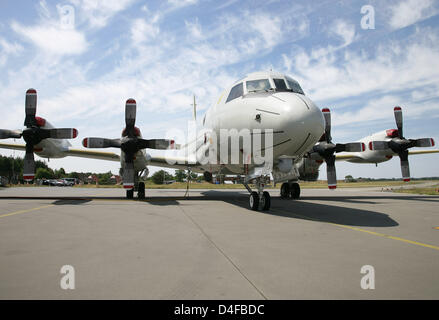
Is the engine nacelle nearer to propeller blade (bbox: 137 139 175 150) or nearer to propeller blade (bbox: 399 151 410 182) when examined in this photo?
propeller blade (bbox: 399 151 410 182)

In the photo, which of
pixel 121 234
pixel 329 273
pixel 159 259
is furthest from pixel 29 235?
pixel 329 273

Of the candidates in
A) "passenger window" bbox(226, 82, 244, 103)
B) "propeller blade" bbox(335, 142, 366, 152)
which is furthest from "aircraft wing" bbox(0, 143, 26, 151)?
"propeller blade" bbox(335, 142, 366, 152)

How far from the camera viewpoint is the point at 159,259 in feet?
12.6

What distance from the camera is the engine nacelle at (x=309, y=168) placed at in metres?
17.1

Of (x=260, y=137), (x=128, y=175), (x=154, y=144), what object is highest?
(x=154, y=144)

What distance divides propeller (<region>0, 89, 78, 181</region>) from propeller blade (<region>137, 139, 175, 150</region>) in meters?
3.19

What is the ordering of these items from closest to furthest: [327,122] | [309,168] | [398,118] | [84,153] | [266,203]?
[266,203] → [327,122] → [84,153] → [398,118] → [309,168]

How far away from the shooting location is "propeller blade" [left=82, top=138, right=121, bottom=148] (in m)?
13.5

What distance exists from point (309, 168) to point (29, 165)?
15713 mm

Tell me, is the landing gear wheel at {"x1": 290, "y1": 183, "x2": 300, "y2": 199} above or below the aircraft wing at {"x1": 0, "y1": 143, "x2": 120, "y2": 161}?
below

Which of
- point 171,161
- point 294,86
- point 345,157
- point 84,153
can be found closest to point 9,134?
point 84,153

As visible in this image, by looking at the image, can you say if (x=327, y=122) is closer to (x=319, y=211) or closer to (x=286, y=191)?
(x=286, y=191)

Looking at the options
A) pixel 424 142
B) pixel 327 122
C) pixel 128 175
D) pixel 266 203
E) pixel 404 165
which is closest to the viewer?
pixel 266 203

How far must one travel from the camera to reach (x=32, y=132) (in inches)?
544
